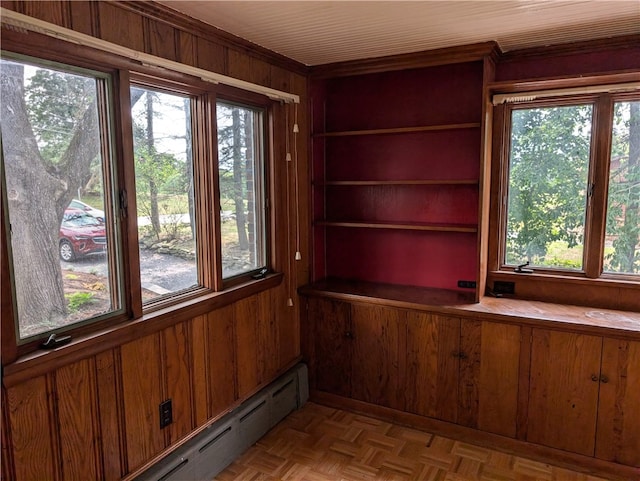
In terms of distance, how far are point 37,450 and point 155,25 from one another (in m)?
1.77

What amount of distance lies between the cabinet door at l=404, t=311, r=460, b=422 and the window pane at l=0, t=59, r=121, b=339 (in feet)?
5.79

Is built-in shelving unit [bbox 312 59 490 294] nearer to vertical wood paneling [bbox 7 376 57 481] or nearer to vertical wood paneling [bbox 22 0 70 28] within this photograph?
vertical wood paneling [bbox 22 0 70 28]

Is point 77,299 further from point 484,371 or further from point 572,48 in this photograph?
point 572,48

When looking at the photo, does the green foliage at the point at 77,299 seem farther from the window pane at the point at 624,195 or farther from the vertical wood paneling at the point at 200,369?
the window pane at the point at 624,195

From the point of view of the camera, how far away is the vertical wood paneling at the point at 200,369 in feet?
7.57

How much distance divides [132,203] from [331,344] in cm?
169

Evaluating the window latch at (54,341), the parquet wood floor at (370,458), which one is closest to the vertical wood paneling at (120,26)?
the window latch at (54,341)

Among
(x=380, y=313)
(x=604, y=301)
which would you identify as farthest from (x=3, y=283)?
(x=604, y=301)

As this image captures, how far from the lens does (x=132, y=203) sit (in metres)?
1.95

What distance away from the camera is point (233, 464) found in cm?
251

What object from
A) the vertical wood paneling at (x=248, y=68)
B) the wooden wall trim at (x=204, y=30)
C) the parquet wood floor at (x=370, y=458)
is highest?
the wooden wall trim at (x=204, y=30)

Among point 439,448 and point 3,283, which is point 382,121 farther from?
point 3,283

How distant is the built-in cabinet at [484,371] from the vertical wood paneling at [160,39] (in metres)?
1.71

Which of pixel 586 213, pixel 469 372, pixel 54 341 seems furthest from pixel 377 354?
pixel 54 341
